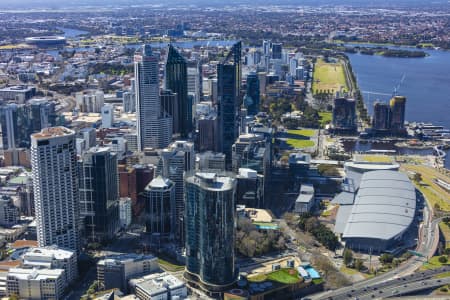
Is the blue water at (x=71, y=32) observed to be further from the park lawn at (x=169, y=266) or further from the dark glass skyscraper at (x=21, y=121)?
the park lawn at (x=169, y=266)

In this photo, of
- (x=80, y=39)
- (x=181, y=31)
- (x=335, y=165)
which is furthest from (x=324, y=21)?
(x=335, y=165)

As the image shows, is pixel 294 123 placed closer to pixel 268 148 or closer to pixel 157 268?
pixel 268 148

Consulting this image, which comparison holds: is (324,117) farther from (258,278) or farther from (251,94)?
(258,278)

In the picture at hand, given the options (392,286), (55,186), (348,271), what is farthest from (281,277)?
(55,186)

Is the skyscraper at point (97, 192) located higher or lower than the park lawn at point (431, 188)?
higher

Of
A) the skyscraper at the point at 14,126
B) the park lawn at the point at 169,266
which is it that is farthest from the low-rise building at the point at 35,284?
the skyscraper at the point at 14,126

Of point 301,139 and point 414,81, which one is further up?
point 414,81
